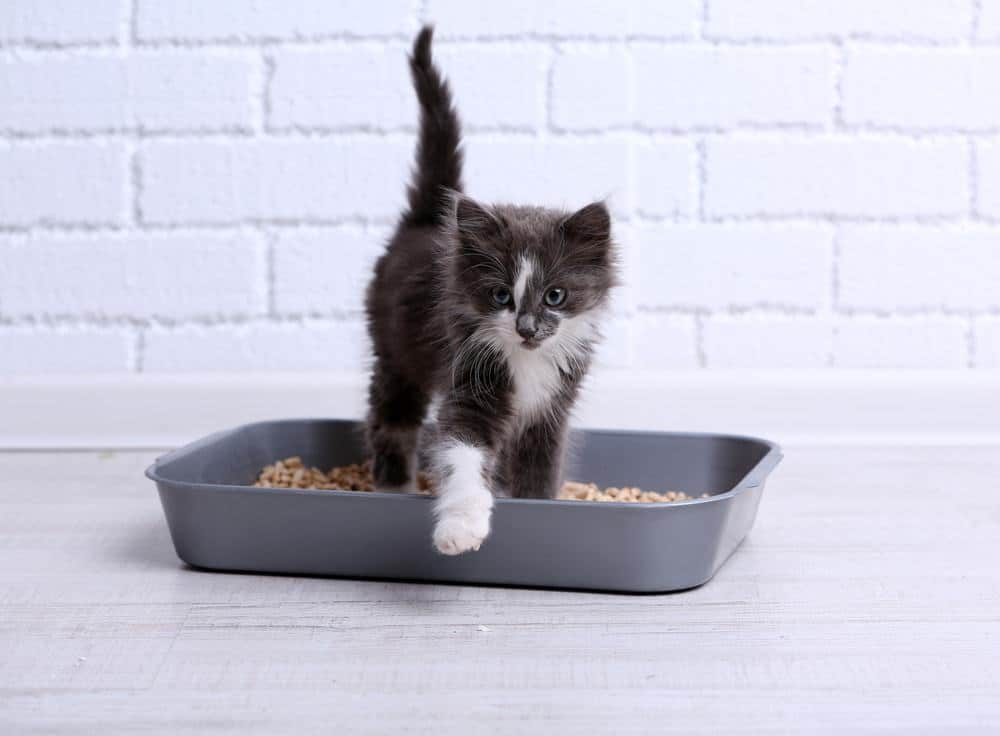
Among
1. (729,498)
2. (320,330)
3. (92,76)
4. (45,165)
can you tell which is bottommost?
(729,498)

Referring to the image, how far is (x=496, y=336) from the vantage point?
1.17 meters

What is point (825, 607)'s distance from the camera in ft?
3.77

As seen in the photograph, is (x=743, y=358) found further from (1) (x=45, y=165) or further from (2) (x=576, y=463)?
(1) (x=45, y=165)

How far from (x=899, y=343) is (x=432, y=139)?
1.04 meters

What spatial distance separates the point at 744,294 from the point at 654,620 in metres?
0.99

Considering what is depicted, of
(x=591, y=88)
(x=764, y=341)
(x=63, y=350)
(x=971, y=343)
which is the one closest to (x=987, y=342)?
(x=971, y=343)

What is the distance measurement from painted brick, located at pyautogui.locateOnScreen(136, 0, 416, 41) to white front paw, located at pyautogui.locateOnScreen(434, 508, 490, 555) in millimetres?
1109

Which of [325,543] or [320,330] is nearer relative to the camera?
[325,543]

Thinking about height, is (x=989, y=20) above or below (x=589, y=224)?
above

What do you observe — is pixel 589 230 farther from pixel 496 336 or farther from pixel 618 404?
pixel 618 404

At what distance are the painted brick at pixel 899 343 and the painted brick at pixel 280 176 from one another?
870 mm

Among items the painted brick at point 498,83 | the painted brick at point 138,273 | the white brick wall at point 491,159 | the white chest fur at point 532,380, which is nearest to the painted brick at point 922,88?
the white brick wall at point 491,159

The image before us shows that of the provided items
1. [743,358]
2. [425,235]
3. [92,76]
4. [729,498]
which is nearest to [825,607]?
[729,498]

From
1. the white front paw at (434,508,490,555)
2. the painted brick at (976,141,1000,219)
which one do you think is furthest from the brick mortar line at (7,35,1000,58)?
the white front paw at (434,508,490,555)
